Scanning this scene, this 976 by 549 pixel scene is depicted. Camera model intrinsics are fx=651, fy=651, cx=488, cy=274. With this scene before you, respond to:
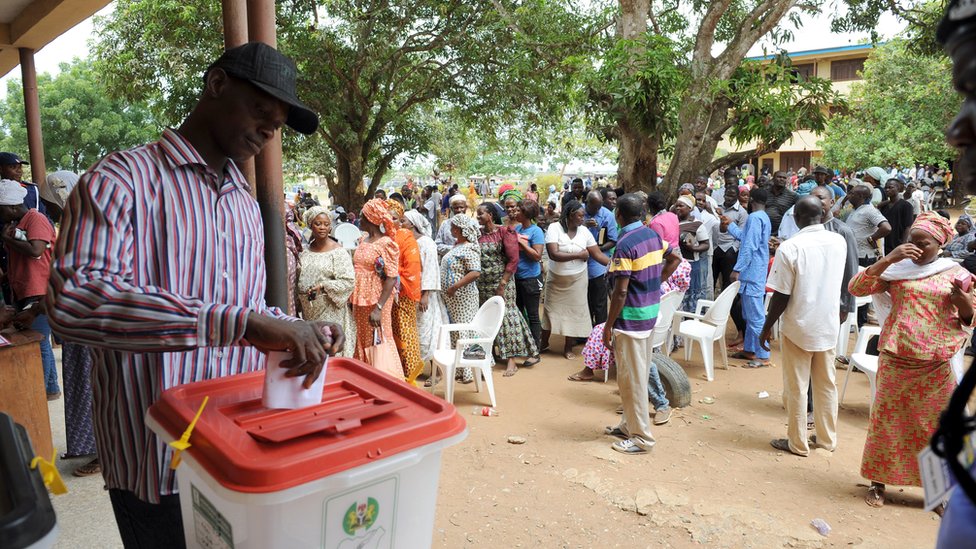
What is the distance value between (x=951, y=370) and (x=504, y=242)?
4059 mm

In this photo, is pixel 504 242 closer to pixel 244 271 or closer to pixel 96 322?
pixel 244 271

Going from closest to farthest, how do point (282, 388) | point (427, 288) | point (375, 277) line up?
point (282, 388)
point (375, 277)
point (427, 288)

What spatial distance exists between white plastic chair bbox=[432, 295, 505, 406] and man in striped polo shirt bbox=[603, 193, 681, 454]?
4.50 feet

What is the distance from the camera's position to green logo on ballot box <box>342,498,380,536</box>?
134 cm

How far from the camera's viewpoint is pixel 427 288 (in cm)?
611

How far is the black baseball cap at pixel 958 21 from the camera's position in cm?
87


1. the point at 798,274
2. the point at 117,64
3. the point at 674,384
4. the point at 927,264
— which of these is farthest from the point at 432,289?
the point at 117,64

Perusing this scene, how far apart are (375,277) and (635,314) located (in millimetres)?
2253

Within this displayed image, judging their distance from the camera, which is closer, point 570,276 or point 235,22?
point 235,22

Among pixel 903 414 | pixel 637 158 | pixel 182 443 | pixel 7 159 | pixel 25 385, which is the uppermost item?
pixel 637 158

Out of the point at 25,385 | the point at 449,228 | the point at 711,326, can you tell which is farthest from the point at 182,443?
the point at 449,228

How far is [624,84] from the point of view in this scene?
817cm

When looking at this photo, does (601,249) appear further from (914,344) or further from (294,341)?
(294,341)

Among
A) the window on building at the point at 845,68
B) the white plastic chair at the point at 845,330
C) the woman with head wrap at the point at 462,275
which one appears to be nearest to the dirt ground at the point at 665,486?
the white plastic chair at the point at 845,330
